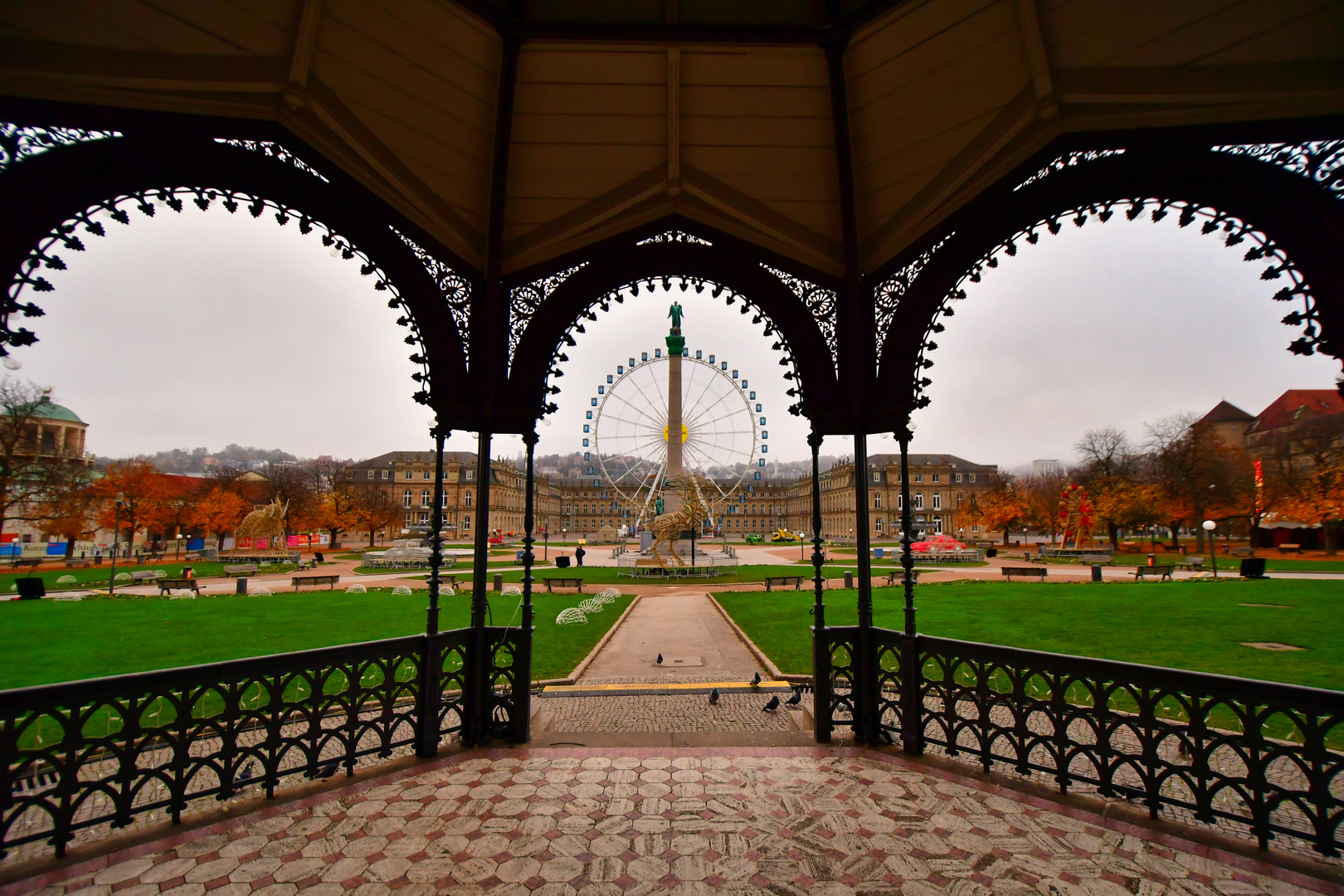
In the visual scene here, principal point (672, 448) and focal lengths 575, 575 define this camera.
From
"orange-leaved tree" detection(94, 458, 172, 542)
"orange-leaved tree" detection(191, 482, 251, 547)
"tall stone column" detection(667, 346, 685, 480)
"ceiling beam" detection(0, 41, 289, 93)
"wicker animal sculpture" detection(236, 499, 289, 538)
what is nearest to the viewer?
"ceiling beam" detection(0, 41, 289, 93)

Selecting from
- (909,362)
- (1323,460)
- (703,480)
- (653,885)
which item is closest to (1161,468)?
(1323,460)

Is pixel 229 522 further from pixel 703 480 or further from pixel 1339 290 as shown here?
pixel 1339 290

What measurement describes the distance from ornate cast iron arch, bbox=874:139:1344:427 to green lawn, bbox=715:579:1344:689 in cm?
564

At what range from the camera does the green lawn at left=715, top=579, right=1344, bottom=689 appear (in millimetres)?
8453

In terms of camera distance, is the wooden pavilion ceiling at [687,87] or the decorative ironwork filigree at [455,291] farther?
the decorative ironwork filigree at [455,291]

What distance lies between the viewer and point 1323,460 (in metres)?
27.2

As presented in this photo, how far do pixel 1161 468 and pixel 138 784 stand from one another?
49870 mm

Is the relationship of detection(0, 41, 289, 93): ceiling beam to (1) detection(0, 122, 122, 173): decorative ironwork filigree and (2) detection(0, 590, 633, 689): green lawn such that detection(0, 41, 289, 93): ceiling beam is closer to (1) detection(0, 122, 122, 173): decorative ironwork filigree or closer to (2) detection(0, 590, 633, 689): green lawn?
(1) detection(0, 122, 122, 173): decorative ironwork filigree

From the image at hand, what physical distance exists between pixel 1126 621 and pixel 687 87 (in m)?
13.5

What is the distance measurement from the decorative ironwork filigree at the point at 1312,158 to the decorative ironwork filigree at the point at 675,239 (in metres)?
3.56

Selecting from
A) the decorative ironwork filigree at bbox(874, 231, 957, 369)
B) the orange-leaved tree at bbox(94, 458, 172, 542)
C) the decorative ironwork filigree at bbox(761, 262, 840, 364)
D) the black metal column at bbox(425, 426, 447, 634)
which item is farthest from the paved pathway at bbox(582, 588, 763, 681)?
the orange-leaved tree at bbox(94, 458, 172, 542)

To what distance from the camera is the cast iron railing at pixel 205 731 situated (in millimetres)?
2902

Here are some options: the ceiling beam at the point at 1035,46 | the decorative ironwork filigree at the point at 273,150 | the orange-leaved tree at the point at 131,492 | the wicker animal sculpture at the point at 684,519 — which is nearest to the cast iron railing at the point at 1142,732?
the ceiling beam at the point at 1035,46

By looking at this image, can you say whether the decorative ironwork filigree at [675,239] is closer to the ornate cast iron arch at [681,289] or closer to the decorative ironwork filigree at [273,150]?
the ornate cast iron arch at [681,289]
